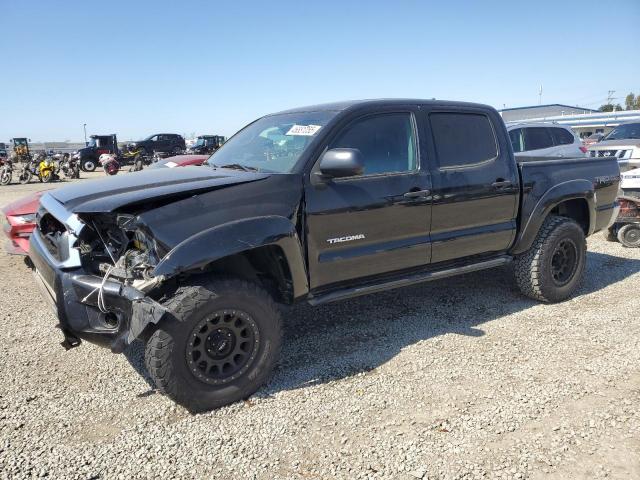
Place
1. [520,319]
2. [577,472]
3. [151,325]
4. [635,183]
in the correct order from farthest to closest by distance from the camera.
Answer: [635,183] < [520,319] < [151,325] < [577,472]

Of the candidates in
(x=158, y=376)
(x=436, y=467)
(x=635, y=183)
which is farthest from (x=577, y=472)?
(x=635, y=183)

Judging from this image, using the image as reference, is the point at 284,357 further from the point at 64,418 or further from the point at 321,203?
the point at 64,418

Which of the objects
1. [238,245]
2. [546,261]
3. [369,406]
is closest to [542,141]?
[546,261]

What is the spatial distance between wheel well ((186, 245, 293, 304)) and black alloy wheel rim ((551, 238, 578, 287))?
2.97 metres

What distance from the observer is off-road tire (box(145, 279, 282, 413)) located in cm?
288

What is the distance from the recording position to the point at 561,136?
10211 millimetres

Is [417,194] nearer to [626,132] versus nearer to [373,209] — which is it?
[373,209]

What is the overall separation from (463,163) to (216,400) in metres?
2.76

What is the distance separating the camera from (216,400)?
3.05 metres

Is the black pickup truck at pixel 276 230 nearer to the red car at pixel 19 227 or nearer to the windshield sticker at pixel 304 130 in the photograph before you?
the windshield sticker at pixel 304 130

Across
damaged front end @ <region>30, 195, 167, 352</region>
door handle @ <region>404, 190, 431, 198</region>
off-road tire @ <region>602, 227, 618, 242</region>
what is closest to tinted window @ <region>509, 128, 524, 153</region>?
off-road tire @ <region>602, 227, 618, 242</region>

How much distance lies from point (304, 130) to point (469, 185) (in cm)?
150

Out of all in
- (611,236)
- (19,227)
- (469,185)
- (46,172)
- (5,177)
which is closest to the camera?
(469,185)

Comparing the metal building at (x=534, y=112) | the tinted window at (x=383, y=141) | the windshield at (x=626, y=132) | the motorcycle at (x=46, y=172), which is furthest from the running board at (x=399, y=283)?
the metal building at (x=534, y=112)
